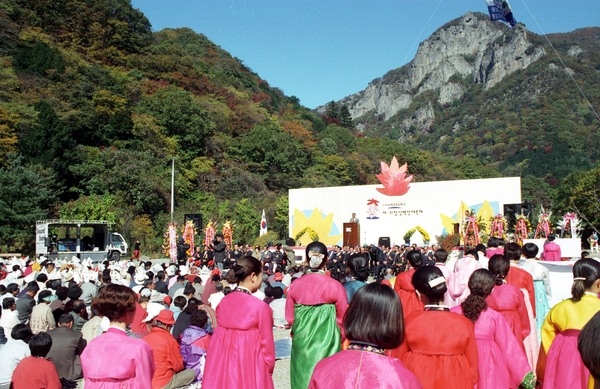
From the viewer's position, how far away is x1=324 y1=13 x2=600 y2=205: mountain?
275ft

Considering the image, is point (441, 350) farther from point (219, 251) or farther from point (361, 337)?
point (219, 251)

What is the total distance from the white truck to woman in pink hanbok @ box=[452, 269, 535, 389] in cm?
2124

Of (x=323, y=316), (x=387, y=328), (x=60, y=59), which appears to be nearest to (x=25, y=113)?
(x=60, y=59)

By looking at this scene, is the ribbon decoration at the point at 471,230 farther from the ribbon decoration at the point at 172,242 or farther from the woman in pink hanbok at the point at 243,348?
the woman in pink hanbok at the point at 243,348

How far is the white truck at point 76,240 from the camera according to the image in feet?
79.8

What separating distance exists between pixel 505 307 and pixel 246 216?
33.5 meters

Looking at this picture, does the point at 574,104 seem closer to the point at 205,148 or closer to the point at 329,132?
the point at 329,132

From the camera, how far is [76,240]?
2492 cm

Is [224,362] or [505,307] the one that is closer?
[224,362]

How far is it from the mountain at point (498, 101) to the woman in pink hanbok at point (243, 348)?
53.8 m

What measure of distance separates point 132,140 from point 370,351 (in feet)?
Answer: 133

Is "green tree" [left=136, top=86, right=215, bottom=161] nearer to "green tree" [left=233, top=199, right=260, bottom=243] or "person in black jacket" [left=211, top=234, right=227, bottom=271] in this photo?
"green tree" [left=233, top=199, right=260, bottom=243]

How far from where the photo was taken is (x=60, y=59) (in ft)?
147

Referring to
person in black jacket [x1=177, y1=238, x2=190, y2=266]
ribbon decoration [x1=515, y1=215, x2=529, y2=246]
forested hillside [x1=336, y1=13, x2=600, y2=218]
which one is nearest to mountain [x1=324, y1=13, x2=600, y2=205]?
forested hillside [x1=336, y1=13, x2=600, y2=218]
